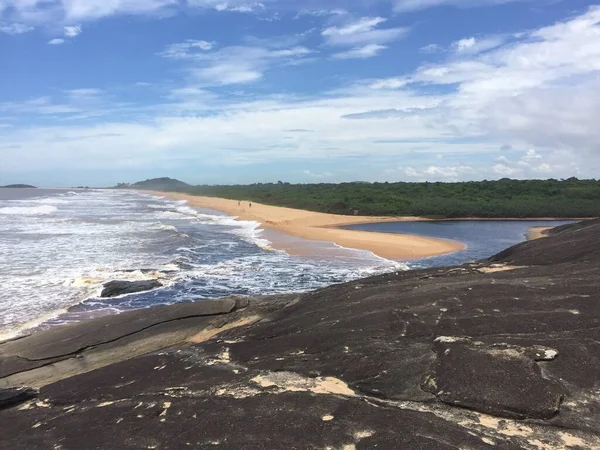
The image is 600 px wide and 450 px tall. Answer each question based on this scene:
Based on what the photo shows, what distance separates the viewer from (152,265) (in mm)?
26094

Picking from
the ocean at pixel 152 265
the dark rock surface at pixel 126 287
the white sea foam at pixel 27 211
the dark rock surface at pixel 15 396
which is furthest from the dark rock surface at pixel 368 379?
the white sea foam at pixel 27 211

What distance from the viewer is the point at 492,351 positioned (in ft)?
24.6

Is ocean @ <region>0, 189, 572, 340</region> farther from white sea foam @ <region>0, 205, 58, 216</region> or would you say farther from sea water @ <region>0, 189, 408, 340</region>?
white sea foam @ <region>0, 205, 58, 216</region>

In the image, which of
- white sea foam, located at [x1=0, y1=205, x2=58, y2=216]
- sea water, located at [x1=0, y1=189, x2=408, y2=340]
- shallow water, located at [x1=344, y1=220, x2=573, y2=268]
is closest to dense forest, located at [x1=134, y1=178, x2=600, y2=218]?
shallow water, located at [x1=344, y1=220, x2=573, y2=268]

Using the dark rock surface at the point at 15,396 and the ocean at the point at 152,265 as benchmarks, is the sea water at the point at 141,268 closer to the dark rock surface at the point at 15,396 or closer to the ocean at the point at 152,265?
the ocean at the point at 152,265

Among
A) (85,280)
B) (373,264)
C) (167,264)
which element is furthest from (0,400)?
(373,264)

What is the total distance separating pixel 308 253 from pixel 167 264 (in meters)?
9.34

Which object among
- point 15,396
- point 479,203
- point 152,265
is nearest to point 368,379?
point 15,396

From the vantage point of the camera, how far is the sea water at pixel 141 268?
59.6 feet

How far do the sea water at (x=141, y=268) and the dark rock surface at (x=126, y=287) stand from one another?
1.32 ft

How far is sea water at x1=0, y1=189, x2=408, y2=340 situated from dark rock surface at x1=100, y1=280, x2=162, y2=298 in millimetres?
401

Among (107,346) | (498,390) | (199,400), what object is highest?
A: (498,390)

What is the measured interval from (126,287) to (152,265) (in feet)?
20.1

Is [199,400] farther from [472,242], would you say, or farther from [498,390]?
[472,242]
